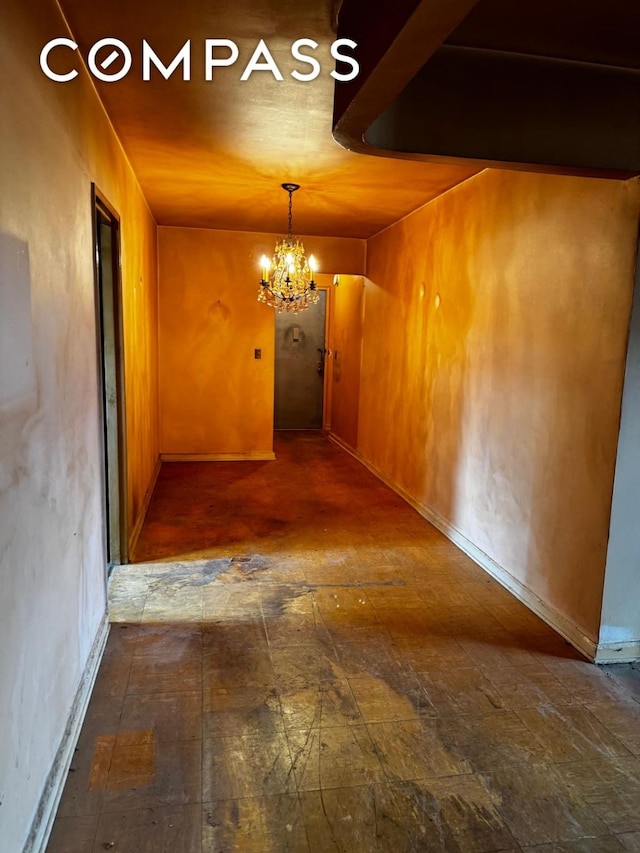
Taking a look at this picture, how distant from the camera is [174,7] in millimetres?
1881

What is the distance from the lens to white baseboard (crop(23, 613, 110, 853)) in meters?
1.52

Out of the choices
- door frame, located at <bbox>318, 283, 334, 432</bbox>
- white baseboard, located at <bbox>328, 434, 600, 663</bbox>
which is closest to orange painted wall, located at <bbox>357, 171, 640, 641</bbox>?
white baseboard, located at <bbox>328, 434, 600, 663</bbox>

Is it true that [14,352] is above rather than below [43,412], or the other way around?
above

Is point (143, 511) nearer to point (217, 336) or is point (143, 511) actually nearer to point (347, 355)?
point (217, 336)

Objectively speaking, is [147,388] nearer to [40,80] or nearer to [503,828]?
[40,80]

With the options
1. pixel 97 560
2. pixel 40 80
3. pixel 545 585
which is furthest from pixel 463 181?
pixel 97 560

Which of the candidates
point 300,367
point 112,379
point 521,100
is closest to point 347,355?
point 300,367

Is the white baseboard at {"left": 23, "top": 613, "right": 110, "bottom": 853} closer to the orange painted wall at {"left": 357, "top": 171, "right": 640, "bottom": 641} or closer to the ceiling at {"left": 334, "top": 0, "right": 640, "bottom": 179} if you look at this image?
the orange painted wall at {"left": 357, "top": 171, "right": 640, "bottom": 641}

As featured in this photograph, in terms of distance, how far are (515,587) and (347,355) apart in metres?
4.34

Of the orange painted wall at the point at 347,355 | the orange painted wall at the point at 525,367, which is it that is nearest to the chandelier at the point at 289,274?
the orange painted wall at the point at 525,367

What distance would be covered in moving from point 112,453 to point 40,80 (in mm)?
2102

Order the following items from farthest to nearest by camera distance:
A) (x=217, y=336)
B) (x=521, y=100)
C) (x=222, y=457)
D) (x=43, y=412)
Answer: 1. (x=222, y=457)
2. (x=217, y=336)
3. (x=521, y=100)
4. (x=43, y=412)

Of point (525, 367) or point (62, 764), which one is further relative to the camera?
point (525, 367)

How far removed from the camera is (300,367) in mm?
8344
